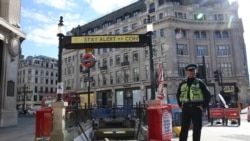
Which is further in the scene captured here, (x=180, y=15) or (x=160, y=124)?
(x=180, y=15)

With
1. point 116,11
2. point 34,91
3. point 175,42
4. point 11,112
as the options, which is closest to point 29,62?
point 34,91

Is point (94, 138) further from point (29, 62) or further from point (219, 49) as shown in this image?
point (29, 62)

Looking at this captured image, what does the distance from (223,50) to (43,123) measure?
4409 cm

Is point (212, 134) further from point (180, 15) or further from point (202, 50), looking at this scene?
point (180, 15)

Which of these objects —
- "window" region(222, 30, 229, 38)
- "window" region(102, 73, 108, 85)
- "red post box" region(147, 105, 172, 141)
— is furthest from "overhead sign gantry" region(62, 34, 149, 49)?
"window" region(102, 73, 108, 85)

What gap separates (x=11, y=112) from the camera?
63.0 feet

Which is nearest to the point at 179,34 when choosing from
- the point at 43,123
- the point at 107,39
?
the point at 107,39

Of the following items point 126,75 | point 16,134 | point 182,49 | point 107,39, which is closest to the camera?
point 107,39

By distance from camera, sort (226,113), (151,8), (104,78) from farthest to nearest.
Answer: (104,78), (151,8), (226,113)

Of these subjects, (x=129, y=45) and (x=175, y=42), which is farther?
(x=175, y=42)

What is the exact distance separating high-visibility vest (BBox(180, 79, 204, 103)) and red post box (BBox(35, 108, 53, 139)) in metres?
5.41

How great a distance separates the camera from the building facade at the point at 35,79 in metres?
89.1

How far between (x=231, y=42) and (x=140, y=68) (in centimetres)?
1753

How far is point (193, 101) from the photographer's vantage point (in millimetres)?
6043
